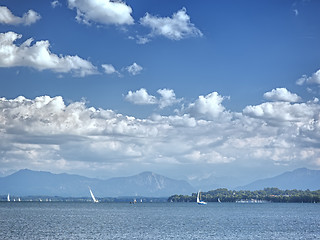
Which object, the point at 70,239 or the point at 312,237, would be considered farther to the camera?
the point at 312,237

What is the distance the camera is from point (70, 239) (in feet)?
287

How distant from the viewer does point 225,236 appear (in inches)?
3819

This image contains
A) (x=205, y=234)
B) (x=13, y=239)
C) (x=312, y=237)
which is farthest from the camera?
(x=205, y=234)

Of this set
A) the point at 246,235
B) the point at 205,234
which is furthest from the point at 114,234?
the point at 246,235

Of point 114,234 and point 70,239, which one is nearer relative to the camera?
point 70,239

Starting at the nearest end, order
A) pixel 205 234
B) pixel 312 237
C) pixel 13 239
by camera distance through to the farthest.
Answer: pixel 13 239, pixel 312 237, pixel 205 234

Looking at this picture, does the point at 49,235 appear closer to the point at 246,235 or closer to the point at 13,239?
the point at 13,239

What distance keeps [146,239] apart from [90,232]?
57.6 feet

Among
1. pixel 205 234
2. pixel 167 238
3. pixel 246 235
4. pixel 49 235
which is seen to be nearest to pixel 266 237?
pixel 246 235

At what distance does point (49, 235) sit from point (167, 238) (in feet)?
79.8

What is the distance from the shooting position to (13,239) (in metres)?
87.2

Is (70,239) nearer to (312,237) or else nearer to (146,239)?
(146,239)

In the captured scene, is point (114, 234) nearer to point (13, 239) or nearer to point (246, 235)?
point (13, 239)

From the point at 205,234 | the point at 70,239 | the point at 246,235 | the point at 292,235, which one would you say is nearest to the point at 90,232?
the point at 70,239
